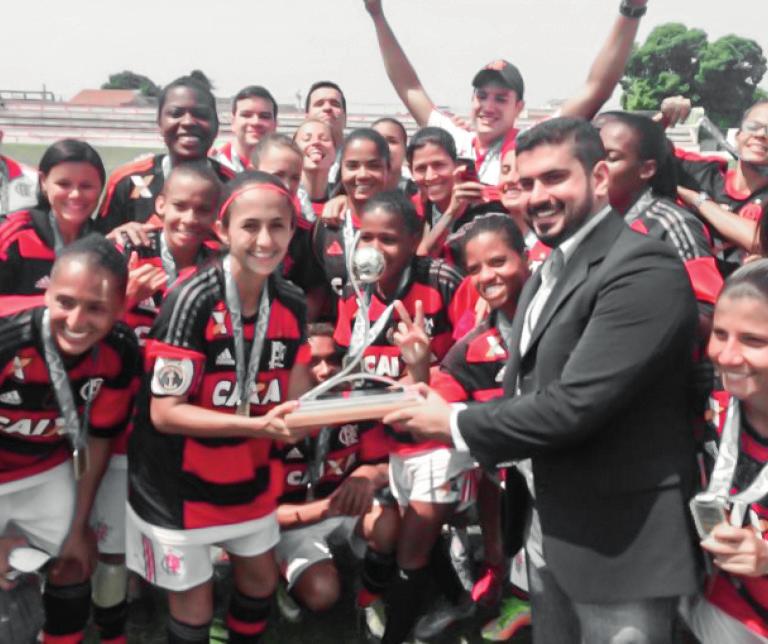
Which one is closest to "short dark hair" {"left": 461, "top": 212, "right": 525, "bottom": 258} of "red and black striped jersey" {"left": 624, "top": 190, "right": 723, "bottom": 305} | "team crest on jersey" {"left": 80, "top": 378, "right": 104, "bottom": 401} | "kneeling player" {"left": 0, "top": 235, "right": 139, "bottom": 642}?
"red and black striped jersey" {"left": 624, "top": 190, "right": 723, "bottom": 305}


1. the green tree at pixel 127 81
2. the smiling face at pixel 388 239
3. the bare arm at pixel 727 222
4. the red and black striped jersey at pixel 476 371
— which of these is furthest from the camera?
the green tree at pixel 127 81

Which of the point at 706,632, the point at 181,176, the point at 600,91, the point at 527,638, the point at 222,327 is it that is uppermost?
the point at 600,91

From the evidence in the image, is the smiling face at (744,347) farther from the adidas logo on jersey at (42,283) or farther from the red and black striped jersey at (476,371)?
the adidas logo on jersey at (42,283)

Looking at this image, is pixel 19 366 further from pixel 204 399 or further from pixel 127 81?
pixel 127 81

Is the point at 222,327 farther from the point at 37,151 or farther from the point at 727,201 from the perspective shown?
the point at 37,151

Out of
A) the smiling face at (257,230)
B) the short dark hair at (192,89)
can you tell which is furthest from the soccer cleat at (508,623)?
the short dark hair at (192,89)

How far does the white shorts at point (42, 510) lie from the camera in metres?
3.08

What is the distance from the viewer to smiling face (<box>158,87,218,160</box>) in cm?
442

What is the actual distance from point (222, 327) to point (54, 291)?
58 cm

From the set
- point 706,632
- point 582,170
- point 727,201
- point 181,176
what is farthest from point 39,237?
point 727,201

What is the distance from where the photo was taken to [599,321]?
83.8 inches

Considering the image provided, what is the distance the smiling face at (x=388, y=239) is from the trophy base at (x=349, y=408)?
1122mm

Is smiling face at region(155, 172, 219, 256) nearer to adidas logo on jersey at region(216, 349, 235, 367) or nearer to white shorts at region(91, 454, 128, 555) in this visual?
adidas logo on jersey at region(216, 349, 235, 367)

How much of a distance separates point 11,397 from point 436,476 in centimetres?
174
